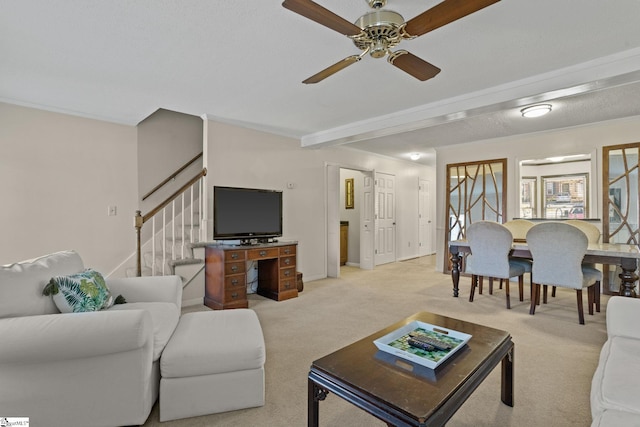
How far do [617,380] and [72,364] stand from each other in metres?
2.35

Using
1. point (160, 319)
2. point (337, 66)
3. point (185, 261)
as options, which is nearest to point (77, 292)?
point (160, 319)

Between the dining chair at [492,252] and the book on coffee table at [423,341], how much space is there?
2295mm

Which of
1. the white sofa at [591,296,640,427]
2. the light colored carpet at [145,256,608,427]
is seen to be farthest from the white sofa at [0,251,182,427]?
the white sofa at [591,296,640,427]

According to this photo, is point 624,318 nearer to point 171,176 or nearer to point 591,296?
point 591,296

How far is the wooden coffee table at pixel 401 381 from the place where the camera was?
3.60ft

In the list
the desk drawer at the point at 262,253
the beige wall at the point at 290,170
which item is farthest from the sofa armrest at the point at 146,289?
the beige wall at the point at 290,170

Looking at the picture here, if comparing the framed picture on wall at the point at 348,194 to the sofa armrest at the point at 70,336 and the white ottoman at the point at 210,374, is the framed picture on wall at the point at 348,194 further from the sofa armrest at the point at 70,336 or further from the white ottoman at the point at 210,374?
the sofa armrest at the point at 70,336

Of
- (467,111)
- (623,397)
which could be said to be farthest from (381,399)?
(467,111)

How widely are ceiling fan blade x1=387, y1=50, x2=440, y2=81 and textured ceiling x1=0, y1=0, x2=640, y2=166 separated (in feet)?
0.90

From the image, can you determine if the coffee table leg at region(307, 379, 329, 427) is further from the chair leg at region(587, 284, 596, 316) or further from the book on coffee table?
the chair leg at region(587, 284, 596, 316)

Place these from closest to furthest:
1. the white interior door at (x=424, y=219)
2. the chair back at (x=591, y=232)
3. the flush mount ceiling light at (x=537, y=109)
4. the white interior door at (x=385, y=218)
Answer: the flush mount ceiling light at (x=537, y=109), the chair back at (x=591, y=232), the white interior door at (x=385, y=218), the white interior door at (x=424, y=219)

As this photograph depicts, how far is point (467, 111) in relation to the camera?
327cm

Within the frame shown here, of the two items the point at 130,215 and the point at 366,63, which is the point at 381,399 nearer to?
the point at 366,63

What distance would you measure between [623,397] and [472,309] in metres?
2.53
